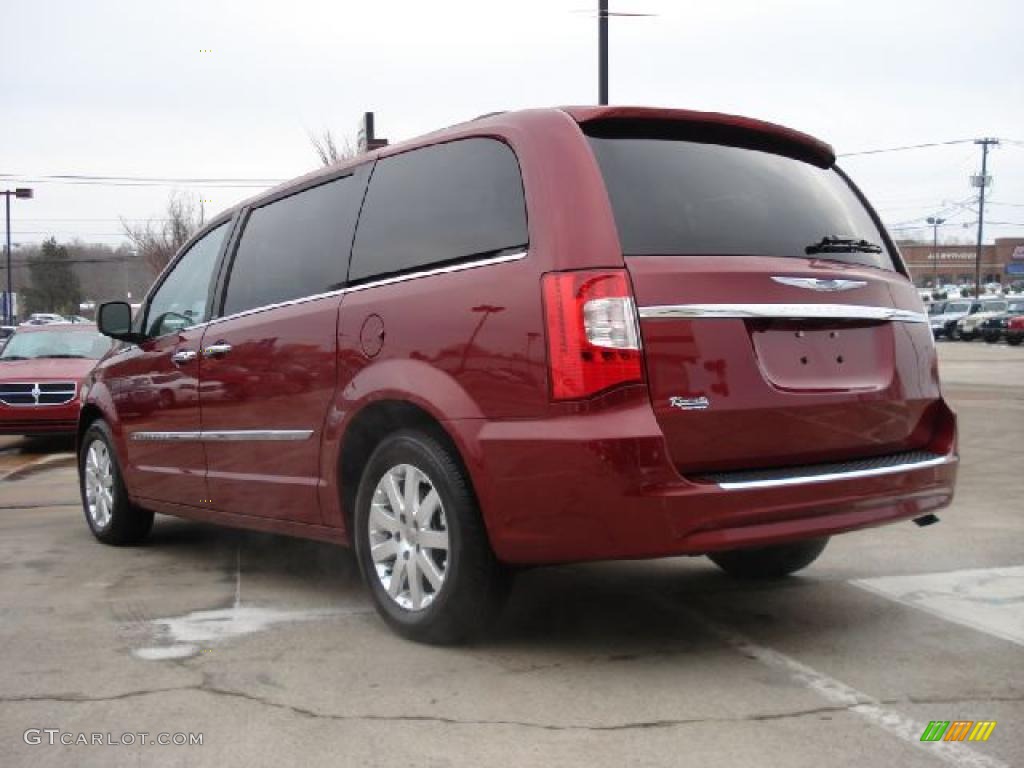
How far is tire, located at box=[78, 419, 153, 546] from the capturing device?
6.16 metres

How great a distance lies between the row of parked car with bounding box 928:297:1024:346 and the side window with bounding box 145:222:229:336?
38.0 meters

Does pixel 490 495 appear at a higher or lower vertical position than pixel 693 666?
higher

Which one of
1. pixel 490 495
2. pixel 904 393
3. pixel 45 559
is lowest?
pixel 45 559

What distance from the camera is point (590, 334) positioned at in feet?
11.2

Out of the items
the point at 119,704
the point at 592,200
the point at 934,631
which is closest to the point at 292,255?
the point at 592,200

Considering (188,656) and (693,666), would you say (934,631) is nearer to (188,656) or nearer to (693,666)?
(693,666)

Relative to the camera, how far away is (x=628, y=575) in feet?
16.9

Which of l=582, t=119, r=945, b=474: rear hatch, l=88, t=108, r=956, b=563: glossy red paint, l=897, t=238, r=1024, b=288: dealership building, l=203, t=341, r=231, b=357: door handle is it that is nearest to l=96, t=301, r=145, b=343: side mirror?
l=203, t=341, r=231, b=357: door handle

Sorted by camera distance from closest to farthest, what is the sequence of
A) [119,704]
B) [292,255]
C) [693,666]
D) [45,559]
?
[119,704]
[693,666]
[292,255]
[45,559]

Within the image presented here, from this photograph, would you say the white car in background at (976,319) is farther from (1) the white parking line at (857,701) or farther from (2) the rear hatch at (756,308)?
(1) the white parking line at (857,701)

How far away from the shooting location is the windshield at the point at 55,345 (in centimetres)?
1361

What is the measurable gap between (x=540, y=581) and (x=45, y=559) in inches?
106

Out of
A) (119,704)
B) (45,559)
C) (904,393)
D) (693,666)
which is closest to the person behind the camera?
(119,704)

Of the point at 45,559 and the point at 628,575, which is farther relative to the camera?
the point at 45,559
